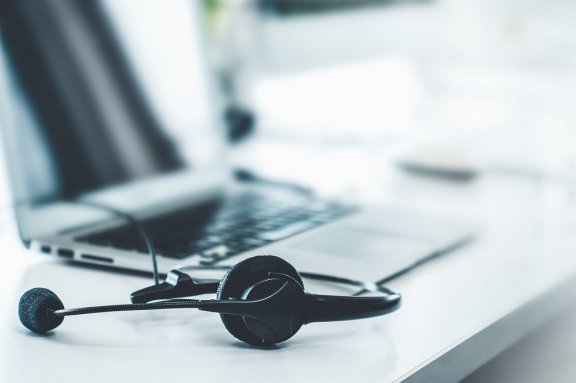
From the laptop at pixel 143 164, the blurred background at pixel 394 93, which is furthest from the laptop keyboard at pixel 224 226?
the blurred background at pixel 394 93

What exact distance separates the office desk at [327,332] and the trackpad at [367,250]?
16 millimetres

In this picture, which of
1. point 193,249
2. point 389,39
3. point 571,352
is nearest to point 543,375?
point 571,352

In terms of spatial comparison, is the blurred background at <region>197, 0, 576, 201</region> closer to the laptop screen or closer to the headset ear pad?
the laptop screen

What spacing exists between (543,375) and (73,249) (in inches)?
17.0

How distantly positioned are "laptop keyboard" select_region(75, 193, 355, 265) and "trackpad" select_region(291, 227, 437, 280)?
0.11 ft

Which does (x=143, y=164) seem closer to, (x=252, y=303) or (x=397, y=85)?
(x=252, y=303)

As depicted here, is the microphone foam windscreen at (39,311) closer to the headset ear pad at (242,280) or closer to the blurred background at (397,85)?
the headset ear pad at (242,280)

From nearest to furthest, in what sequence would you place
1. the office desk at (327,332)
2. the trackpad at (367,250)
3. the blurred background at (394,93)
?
the office desk at (327,332)
the trackpad at (367,250)
the blurred background at (394,93)

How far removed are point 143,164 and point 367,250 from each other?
290 mm

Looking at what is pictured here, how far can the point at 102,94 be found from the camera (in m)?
0.80

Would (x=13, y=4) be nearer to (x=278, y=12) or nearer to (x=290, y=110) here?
(x=278, y=12)

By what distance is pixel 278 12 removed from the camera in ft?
3.56

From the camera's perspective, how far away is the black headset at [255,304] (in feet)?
1.56

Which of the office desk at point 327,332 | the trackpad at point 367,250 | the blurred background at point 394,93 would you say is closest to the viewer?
the office desk at point 327,332
